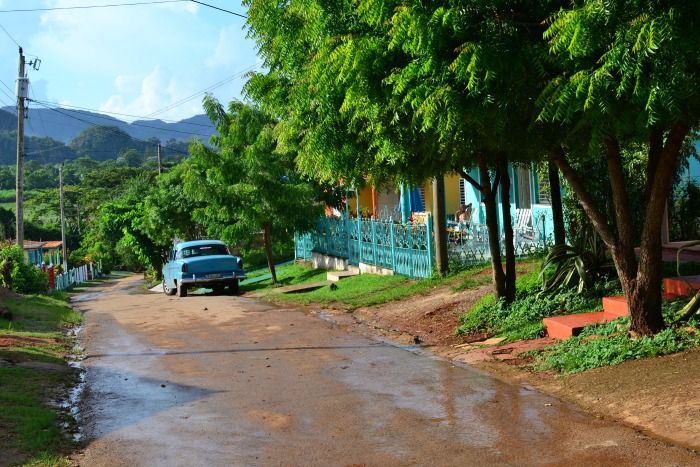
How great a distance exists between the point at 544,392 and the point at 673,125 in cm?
287

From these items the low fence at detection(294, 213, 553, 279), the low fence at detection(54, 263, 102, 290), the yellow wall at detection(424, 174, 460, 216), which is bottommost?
the low fence at detection(54, 263, 102, 290)

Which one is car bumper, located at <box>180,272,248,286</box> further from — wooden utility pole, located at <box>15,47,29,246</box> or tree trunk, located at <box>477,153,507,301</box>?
tree trunk, located at <box>477,153,507,301</box>

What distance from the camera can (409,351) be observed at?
35.3ft

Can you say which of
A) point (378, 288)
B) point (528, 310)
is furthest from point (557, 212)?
point (378, 288)

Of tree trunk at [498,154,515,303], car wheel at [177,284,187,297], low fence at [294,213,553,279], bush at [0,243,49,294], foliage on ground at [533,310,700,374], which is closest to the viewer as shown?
foliage on ground at [533,310,700,374]

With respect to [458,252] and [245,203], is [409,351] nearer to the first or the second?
[458,252]

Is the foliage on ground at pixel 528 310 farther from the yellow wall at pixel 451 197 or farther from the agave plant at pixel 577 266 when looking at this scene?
the yellow wall at pixel 451 197

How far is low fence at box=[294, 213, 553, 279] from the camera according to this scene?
17567 millimetres

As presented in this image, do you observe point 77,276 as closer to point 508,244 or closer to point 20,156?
point 20,156

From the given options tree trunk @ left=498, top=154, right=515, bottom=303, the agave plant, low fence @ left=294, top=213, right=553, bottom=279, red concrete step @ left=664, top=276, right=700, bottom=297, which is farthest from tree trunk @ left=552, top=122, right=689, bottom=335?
low fence @ left=294, top=213, right=553, bottom=279

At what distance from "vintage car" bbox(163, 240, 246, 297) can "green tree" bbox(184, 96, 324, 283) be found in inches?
34.3

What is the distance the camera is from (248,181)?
2470 cm

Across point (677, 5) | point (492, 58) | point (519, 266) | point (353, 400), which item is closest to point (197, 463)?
point (353, 400)

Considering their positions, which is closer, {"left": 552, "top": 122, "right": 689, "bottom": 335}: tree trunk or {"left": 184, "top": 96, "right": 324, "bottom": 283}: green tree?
{"left": 552, "top": 122, "right": 689, "bottom": 335}: tree trunk
